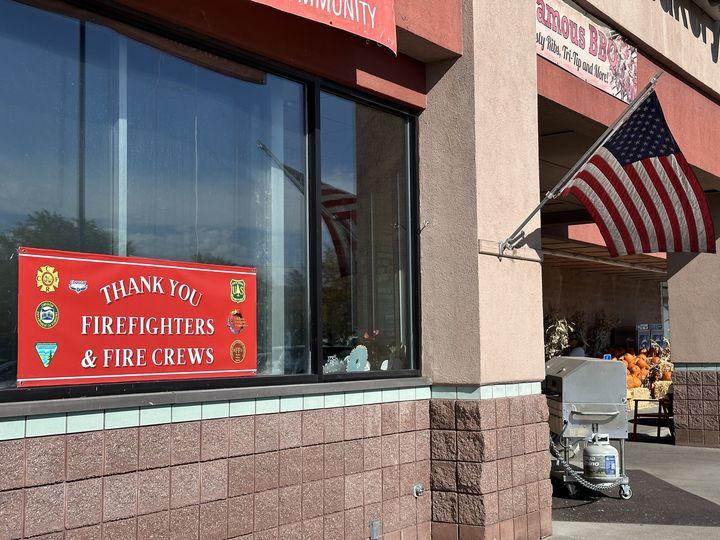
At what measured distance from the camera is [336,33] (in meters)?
7.81

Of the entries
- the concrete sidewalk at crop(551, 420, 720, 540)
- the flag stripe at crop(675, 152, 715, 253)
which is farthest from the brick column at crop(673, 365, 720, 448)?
the flag stripe at crop(675, 152, 715, 253)

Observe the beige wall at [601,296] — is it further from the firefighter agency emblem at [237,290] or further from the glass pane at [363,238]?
the firefighter agency emblem at [237,290]

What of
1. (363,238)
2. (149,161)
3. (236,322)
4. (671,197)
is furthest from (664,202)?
(149,161)

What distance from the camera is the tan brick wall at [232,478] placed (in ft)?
17.3

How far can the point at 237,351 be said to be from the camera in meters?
6.73

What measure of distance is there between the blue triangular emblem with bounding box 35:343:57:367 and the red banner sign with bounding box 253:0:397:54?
109 inches

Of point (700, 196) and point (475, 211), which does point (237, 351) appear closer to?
point (475, 211)

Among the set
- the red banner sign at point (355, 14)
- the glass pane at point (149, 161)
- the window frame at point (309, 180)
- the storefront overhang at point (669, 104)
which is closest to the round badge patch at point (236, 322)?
the glass pane at point (149, 161)

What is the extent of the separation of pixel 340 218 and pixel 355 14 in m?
1.75

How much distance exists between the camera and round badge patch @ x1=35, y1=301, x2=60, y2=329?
5.38 m

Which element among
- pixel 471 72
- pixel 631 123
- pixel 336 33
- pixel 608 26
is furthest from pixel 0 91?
pixel 608 26

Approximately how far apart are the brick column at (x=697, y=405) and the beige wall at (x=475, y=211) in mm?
8170

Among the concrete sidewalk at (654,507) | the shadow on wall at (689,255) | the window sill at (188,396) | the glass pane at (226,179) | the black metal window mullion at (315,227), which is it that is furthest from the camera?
the shadow on wall at (689,255)

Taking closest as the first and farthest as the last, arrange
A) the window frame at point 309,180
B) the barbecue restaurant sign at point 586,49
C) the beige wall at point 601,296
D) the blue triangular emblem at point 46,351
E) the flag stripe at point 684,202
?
1. the blue triangular emblem at point 46,351
2. the window frame at point 309,180
3. the flag stripe at point 684,202
4. the barbecue restaurant sign at point 586,49
5. the beige wall at point 601,296
